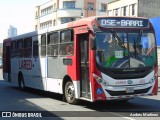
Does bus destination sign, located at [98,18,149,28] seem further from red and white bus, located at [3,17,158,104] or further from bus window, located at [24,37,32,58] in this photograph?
bus window, located at [24,37,32,58]

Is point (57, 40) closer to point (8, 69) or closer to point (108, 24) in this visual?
point (108, 24)

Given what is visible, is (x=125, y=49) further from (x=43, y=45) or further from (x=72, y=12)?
(x=72, y=12)

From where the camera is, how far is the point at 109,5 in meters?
71.1

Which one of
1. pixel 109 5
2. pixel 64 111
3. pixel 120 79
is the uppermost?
pixel 109 5

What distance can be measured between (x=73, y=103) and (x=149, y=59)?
3.24m

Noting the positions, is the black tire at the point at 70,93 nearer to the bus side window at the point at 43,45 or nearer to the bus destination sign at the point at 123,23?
the bus destination sign at the point at 123,23

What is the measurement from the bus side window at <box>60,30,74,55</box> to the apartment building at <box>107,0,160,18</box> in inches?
1958

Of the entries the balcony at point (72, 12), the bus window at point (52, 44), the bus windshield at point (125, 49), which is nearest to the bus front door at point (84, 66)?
the bus windshield at point (125, 49)

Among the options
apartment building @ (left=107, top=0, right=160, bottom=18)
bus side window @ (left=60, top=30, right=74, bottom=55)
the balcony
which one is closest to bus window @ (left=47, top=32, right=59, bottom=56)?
bus side window @ (left=60, top=30, right=74, bottom=55)

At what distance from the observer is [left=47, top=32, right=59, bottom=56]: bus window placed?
1576 cm

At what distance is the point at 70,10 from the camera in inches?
3460

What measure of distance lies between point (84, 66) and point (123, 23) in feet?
6.38

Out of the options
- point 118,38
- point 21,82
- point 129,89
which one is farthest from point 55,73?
point 21,82

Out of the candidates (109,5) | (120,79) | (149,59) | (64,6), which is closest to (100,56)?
(120,79)
